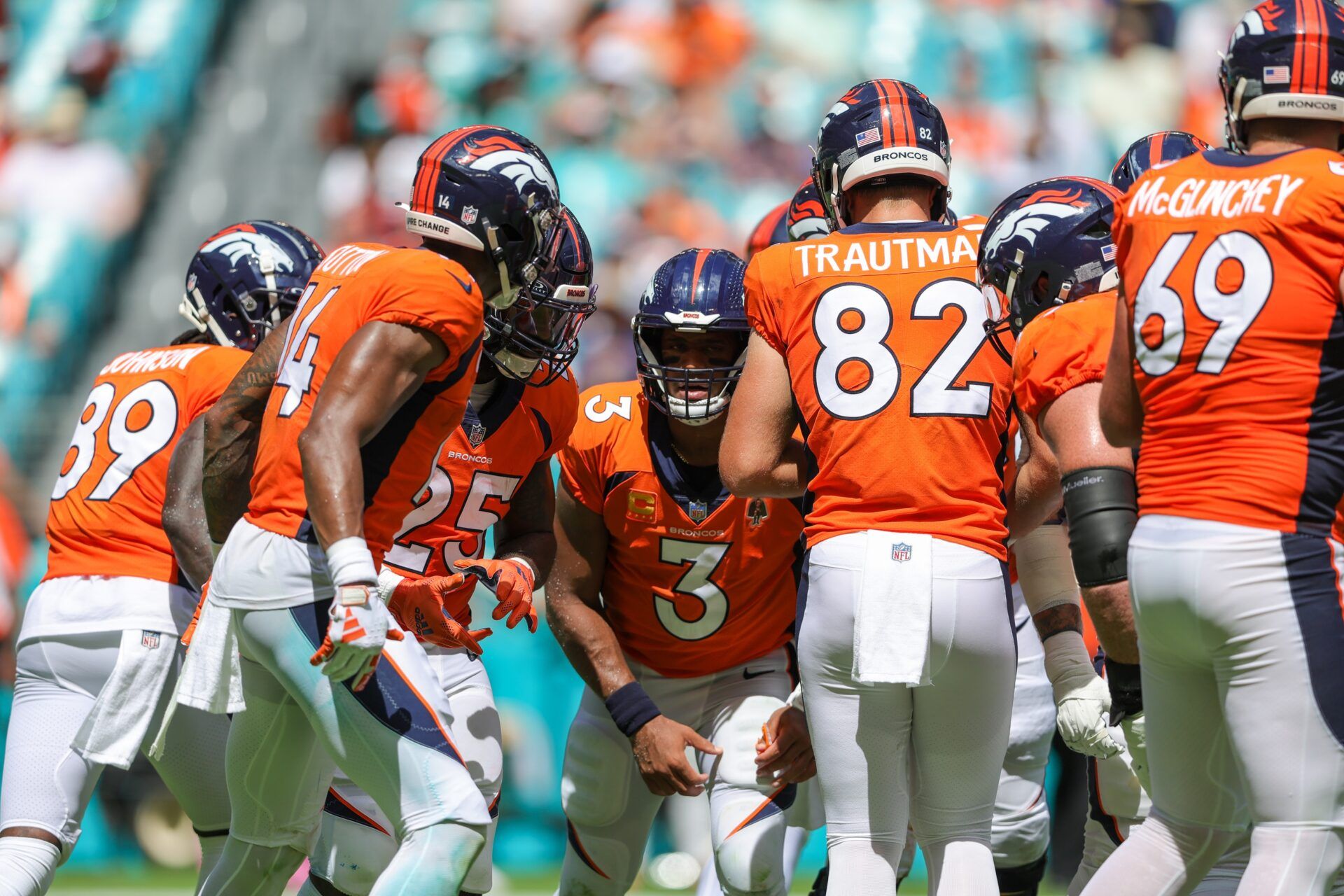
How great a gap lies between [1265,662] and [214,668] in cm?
241

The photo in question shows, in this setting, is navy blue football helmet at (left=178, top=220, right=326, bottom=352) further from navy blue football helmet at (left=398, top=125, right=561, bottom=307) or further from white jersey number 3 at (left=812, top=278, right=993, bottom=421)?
white jersey number 3 at (left=812, top=278, right=993, bottom=421)

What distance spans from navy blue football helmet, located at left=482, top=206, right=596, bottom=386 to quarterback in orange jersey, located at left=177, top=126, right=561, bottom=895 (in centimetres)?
62

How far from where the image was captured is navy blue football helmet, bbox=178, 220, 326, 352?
5176mm

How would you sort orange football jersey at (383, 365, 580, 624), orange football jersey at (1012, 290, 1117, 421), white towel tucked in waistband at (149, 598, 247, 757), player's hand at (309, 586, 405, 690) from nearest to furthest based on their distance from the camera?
player's hand at (309, 586, 405, 690)
orange football jersey at (1012, 290, 1117, 421)
white towel tucked in waistband at (149, 598, 247, 757)
orange football jersey at (383, 365, 580, 624)

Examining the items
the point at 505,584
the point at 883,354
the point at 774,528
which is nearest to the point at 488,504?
the point at 505,584

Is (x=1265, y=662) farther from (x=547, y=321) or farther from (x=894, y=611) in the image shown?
(x=547, y=321)

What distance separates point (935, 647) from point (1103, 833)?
1479 mm

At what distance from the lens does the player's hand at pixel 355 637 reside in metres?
3.23

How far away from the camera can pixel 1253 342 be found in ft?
9.95

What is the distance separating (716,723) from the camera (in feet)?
15.5

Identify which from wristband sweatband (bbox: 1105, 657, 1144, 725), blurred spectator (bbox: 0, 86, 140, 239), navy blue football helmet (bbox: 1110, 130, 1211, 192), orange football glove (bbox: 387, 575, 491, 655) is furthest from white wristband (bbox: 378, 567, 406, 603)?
blurred spectator (bbox: 0, 86, 140, 239)

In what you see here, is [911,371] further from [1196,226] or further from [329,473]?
[329,473]

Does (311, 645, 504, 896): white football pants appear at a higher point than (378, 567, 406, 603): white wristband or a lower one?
lower

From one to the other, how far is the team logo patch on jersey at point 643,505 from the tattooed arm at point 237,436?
1.12 metres
